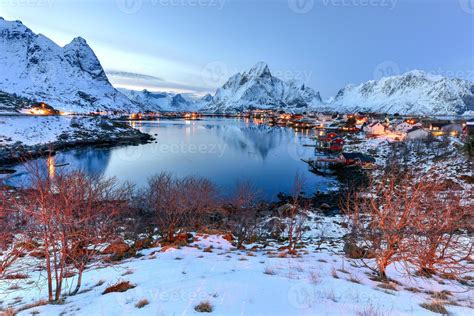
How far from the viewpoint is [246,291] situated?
23.1 feet

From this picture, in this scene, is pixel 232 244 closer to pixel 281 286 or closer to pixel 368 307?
pixel 281 286

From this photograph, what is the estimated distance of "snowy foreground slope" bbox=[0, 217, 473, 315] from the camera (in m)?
6.21

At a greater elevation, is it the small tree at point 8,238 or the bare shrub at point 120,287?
the small tree at point 8,238

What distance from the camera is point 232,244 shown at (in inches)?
707

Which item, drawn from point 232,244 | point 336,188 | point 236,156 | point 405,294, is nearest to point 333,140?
point 236,156

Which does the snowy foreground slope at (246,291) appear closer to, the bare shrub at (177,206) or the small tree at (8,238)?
the small tree at (8,238)

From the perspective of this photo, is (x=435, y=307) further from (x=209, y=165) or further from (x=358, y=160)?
(x=358, y=160)
